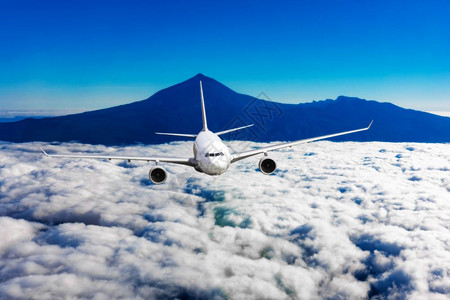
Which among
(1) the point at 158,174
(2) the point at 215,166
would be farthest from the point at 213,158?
(1) the point at 158,174

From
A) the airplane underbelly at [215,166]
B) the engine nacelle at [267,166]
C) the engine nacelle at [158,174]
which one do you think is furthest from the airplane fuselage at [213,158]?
the engine nacelle at [158,174]

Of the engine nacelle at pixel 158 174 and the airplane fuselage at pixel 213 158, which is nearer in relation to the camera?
the airplane fuselage at pixel 213 158

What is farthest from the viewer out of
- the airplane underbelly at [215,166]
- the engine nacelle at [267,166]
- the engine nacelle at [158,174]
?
the engine nacelle at [267,166]

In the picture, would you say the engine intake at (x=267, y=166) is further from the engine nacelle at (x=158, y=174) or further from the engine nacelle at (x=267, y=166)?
the engine nacelle at (x=158, y=174)

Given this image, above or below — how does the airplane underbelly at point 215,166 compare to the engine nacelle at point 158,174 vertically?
above

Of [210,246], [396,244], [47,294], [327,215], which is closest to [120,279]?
[47,294]

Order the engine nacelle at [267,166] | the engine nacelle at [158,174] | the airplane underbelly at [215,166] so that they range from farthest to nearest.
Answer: the engine nacelle at [267,166], the engine nacelle at [158,174], the airplane underbelly at [215,166]

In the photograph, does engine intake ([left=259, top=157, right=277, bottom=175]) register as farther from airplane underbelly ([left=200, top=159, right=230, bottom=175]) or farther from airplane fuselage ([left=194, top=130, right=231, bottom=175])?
airplane underbelly ([left=200, top=159, right=230, bottom=175])

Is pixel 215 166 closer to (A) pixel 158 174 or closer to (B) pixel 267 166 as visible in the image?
(B) pixel 267 166
